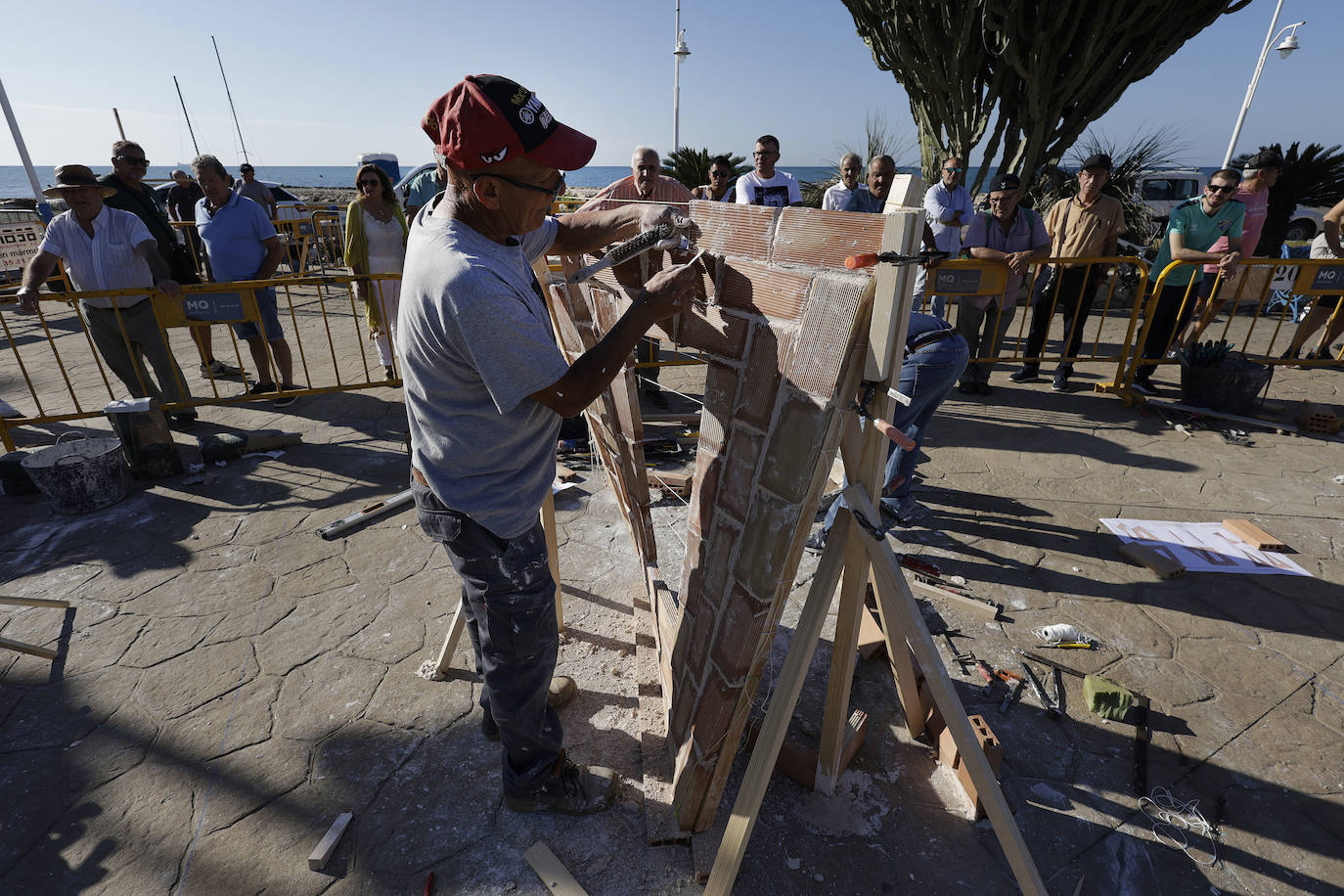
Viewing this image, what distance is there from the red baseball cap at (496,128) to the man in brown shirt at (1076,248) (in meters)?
5.72

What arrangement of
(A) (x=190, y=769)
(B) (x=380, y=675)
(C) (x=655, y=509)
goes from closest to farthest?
(A) (x=190, y=769)
(B) (x=380, y=675)
(C) (x=655, y=509)

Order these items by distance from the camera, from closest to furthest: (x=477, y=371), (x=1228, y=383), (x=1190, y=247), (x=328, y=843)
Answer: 1. (x=477, y=371)
2. (x=328, y=843)
3. (x=1228, y=383)
4. (x=1190, y=247)

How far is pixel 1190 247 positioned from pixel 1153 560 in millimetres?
3991

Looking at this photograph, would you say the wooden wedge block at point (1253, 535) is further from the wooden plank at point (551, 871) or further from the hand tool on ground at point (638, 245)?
the wooden plank at point (551, 871)

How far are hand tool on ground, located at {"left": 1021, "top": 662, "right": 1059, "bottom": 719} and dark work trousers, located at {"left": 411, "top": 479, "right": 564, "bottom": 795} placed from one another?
6.98 feet

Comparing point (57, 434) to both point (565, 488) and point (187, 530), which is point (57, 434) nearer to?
point (187, 530)

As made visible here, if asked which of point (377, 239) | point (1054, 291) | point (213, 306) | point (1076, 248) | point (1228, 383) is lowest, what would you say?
point (1228, 383)

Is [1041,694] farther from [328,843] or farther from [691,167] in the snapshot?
[691,167]

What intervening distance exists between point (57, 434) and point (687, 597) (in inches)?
257

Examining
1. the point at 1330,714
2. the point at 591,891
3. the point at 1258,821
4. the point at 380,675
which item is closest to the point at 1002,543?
the point at 1330,714

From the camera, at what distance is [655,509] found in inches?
173

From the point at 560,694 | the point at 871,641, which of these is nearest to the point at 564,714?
the point at 560,694

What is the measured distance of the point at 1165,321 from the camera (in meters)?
6.24

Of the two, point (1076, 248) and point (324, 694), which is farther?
point (1076, 248)
